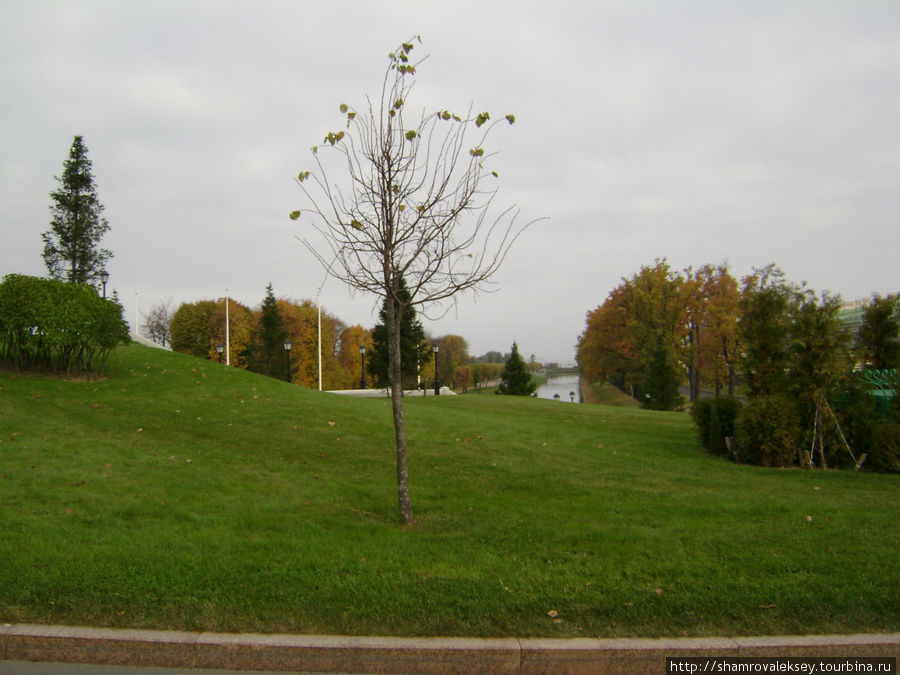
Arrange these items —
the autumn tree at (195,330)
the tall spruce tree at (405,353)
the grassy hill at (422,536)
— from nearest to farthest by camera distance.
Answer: the grassy hill at (422,536), the tall spruce tree at (405,353), the autumn tree at (195,330)

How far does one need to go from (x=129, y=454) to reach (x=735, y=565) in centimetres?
804

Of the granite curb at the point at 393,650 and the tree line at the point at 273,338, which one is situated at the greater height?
the tree line at the point at 273,338

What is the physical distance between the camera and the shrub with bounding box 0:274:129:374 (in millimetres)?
13141

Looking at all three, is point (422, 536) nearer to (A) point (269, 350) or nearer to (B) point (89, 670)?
(B) point (89, 670)

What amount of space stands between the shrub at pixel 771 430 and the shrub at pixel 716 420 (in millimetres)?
692

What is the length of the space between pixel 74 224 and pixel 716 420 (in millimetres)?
39817

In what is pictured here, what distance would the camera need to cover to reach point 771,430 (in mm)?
9648

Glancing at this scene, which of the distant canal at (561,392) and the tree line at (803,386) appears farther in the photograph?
the distant canal at (561,392)

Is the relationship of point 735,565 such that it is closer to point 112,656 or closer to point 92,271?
point 112,656

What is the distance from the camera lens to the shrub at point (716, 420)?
428 inches

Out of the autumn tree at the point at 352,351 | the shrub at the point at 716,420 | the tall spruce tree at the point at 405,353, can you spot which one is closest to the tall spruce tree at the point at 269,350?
the tall spruce tree at the point at 405,353

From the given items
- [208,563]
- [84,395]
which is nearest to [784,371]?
[208,563]

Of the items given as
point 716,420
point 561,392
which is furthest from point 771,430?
point 561,392

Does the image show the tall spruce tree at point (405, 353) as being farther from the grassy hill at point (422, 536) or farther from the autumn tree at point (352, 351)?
the autumn tree at point (352, 351)
